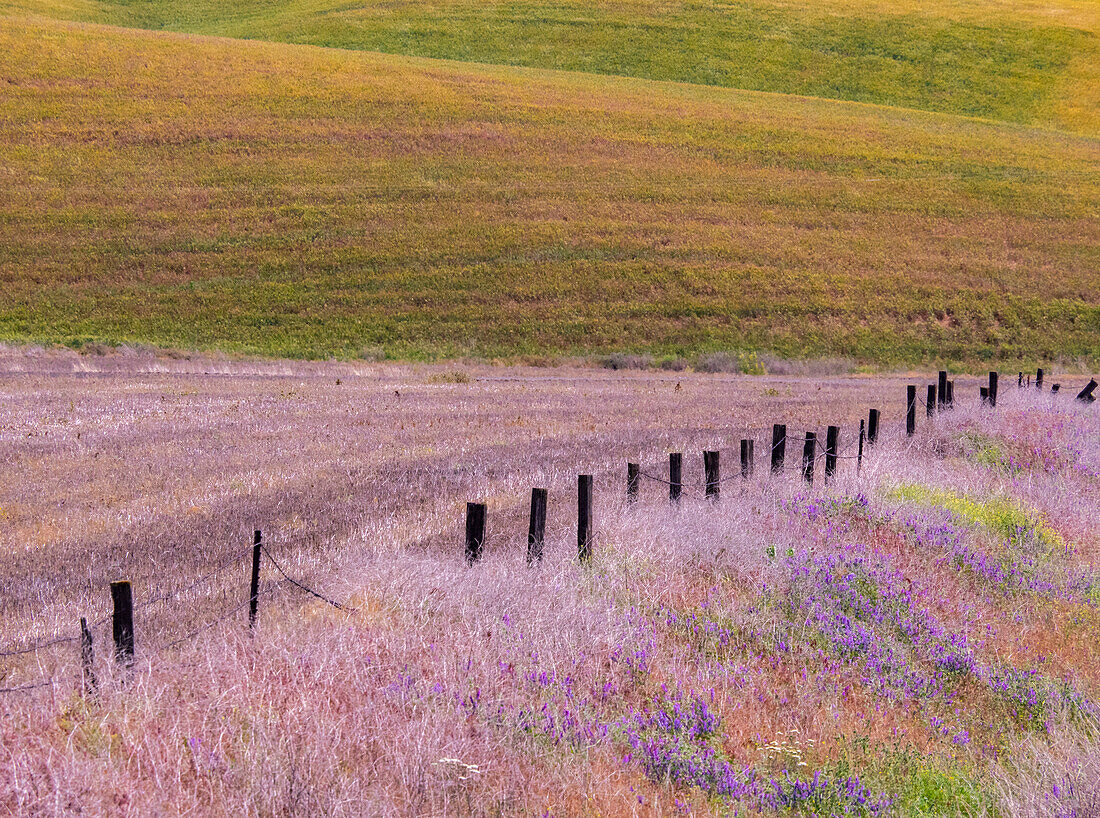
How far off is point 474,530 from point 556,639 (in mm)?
1480

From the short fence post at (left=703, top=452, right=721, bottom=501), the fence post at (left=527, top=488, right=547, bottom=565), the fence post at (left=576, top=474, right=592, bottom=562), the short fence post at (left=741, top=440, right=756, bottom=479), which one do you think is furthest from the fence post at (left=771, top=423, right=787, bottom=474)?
the fence post at (left=527, top=488, right=547, bottom=565)

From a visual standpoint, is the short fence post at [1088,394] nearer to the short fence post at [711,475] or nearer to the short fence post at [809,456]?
the short fence post at [809,456]

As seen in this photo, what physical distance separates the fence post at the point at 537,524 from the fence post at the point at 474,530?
0.42m

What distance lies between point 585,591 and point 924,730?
2595 millimetres

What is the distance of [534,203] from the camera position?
4525 cm

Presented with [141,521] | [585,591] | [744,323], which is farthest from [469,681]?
[744,323]

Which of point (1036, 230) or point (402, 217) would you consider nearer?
point (402, 217)

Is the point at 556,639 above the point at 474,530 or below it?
below

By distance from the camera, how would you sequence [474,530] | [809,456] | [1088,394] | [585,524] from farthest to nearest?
[1088,394] → [809,456] → [585,524] → [474,530]

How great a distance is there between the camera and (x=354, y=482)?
1278 cm

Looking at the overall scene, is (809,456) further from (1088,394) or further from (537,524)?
(1088,394)

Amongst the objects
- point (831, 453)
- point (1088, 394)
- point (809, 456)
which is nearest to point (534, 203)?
point (1088, 394)

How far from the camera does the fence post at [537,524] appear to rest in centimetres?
800

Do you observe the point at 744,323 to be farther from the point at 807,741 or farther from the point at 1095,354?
the point at 807,741
